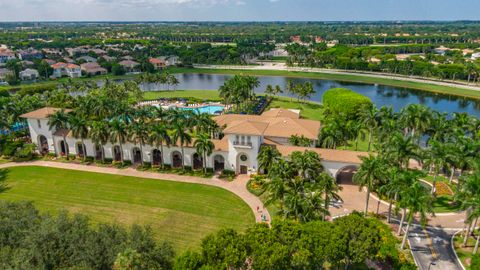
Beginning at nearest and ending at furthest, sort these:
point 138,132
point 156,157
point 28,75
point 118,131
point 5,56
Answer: point 138,132
point 118,131
point 156,157
point 28,75
point 5,56

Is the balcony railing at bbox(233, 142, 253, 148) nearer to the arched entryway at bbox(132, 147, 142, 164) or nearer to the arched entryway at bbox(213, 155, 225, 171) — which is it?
A: the arched entryway at bbox(213, 155, 225, 171)

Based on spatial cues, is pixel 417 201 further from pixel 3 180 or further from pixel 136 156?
pixel 3 180

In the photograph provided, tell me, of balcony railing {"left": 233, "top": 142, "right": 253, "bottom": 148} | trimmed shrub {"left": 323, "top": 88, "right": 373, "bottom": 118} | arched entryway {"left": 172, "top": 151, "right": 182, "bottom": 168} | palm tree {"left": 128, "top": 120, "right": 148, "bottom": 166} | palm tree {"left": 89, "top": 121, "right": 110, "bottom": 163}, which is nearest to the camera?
balcony railing {"left": 233, "top": 142, "right": 253, "bottom": 148}

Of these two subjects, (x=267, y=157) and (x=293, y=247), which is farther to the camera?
(x=267, y=157)

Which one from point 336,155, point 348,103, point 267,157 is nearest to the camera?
point 267,157

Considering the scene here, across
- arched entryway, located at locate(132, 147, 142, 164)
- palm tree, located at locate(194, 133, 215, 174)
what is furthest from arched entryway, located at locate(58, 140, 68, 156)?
palm tree, located at locate(194, 133, 215, 174)

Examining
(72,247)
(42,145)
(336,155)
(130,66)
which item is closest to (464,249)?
(336,155)

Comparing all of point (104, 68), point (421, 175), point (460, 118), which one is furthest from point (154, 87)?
point (421, 175)
